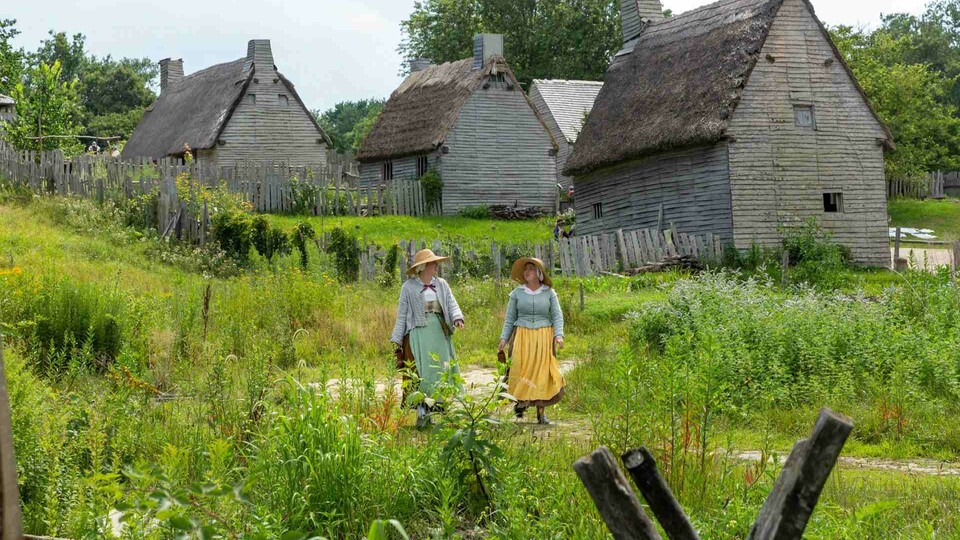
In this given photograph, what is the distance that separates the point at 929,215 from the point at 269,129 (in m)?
22.4

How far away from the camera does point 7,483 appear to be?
2121 mm

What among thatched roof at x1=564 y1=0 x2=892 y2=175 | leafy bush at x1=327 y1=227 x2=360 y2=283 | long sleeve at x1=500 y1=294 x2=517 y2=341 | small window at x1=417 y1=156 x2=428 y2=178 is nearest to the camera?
long sleeve at x1=500 y1=294 x2=517 y2=341

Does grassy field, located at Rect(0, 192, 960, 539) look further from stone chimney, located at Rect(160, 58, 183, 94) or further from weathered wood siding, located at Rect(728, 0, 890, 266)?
stone chimney, located at Rect(160, 58, 183, 94)

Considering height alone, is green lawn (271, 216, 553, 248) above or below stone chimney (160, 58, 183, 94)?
below

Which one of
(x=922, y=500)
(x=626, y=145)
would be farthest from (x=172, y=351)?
(x=626, y=145)

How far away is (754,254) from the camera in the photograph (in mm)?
23266

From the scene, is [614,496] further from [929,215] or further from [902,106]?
[902,106]

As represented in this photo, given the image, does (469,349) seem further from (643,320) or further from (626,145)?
(626,145)

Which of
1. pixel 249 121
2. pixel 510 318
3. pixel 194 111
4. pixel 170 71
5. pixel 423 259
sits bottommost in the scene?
pixel 510 318

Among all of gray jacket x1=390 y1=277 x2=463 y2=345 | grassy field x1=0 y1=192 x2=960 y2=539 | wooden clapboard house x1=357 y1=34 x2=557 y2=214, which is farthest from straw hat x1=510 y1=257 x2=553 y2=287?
wooden clapboard house x1=357 y1=34 x2=557 y2=214

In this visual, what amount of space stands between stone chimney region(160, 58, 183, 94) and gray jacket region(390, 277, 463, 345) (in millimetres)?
40413

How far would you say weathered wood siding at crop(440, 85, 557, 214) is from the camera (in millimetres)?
35625

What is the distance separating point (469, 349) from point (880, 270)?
41.1ft

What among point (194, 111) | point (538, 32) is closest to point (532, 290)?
point (194, 111)
